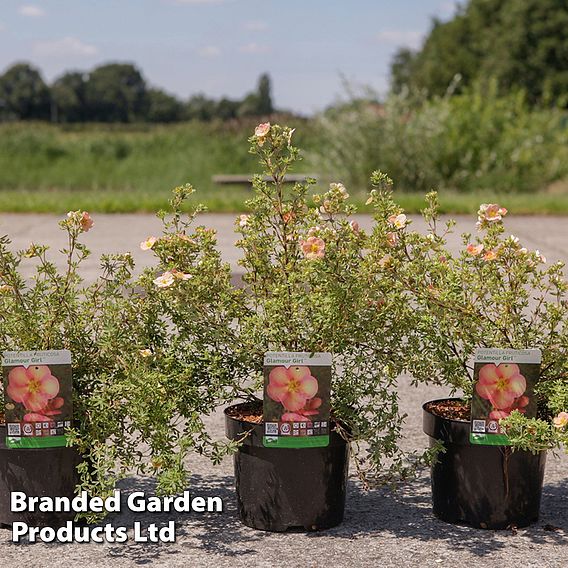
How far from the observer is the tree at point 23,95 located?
112 m

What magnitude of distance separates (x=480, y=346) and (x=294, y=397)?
0.67 m

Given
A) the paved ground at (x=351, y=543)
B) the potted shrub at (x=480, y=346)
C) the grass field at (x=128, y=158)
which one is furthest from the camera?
the grass field at (x=128, y=158)

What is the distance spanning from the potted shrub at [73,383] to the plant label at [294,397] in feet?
1.30

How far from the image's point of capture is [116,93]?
119m

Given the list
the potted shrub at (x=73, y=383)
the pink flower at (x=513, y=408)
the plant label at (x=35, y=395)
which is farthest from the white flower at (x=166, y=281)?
the pink flower at (x=513, y=408)

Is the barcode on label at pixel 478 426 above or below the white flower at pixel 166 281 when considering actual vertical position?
below

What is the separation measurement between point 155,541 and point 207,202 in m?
10.7

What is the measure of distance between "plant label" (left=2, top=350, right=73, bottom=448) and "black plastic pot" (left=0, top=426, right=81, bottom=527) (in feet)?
0.12

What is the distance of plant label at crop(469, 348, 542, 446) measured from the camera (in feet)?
10.1

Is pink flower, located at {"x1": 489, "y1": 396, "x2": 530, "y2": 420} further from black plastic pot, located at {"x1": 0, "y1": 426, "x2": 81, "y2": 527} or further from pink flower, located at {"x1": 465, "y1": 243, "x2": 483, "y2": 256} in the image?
black plastic pot, located at {"x1": 0, "y1": 426, "x2": 81, "y2": 527}

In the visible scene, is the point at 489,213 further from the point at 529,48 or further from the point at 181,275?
the point at 529,48

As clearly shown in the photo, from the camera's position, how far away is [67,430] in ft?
10.0

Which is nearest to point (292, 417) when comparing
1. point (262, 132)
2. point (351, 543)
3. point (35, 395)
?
point (351, 543)

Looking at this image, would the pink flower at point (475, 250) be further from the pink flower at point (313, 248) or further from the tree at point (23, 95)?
the tree at point (23, 95)
